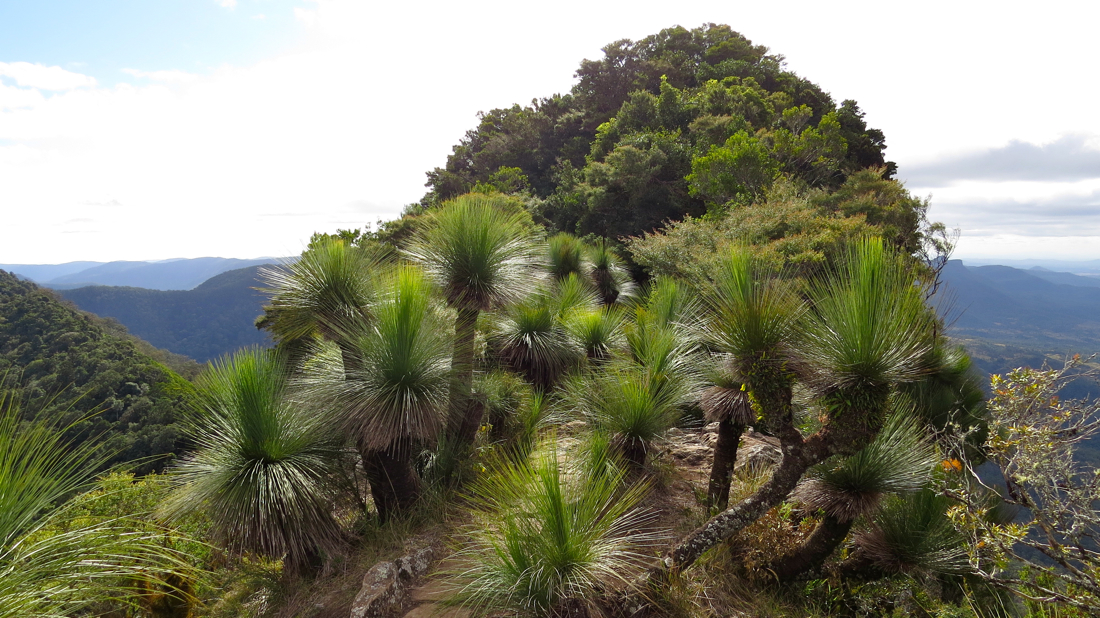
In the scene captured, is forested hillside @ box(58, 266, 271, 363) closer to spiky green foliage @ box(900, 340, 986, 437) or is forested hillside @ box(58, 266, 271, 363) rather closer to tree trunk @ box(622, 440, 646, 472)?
tree trunk @ box(622, 440, 646, 472)

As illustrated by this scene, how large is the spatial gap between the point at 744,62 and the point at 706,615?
106 feet

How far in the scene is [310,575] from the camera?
5.20m

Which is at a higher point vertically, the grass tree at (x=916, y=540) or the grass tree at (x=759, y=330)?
the grass tree at (x=759, y=330)

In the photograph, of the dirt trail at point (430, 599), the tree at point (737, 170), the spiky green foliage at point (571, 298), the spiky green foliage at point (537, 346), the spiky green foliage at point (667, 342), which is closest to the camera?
the dirt trail at point (430, 599)

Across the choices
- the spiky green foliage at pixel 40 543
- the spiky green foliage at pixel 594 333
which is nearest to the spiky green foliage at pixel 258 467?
the spiky green foliage at pixel 40 543

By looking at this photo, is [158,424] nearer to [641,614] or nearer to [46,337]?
[46,337]

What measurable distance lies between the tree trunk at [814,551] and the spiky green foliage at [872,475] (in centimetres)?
11

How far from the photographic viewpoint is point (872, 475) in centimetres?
→ 388

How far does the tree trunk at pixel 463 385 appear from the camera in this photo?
19.1 ft

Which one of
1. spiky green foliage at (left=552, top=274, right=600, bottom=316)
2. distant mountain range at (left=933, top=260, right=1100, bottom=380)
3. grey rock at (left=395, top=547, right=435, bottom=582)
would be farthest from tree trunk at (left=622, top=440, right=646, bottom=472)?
distant mountain range at (left=933, top=260, right=1100, bottom=380)

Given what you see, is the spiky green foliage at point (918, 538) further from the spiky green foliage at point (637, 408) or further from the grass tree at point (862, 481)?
the spiky green foliage at point (637, 408)

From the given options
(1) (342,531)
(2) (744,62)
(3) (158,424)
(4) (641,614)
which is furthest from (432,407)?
(2) (744,62)

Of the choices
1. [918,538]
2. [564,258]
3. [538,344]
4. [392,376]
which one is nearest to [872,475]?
[918,538]

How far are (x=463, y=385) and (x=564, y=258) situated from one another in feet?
25.3
